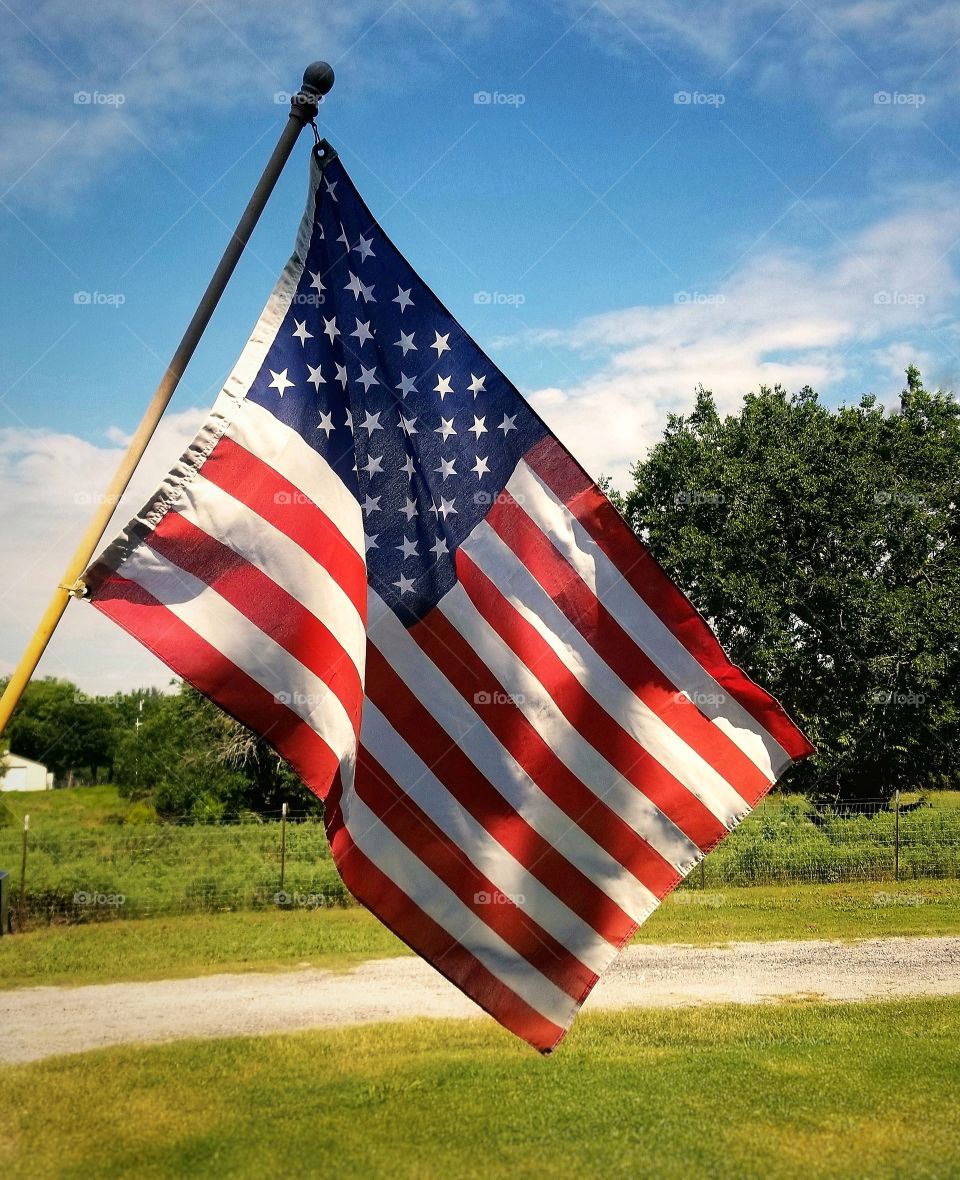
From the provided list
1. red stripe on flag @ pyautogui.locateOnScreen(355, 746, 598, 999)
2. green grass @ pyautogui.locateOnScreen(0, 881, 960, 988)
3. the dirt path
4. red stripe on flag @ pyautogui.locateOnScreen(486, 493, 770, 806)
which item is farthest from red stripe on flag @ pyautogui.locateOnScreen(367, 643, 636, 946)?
green grass @ pyautogui.locateOnScreen(0, 881, 960, 988)

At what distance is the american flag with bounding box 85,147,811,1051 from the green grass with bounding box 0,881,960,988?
9.50 metres

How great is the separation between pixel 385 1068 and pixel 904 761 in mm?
22527

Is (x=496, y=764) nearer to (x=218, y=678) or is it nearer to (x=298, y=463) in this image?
(x=218, y=678)

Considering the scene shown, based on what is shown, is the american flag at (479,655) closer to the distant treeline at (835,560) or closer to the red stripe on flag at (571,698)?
the red stripe on flag at (571,698)

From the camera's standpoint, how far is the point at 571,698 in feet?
16.2

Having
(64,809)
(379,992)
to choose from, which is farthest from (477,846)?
(64,809)

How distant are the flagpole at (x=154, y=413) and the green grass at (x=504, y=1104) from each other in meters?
4.48

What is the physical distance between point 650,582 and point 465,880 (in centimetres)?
153

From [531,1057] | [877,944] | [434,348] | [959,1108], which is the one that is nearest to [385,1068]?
[531,1057]

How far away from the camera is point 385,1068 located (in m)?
9.03

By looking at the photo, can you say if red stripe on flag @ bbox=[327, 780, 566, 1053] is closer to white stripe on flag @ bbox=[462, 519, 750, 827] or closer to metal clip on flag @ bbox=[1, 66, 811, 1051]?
metal clip on flag @ bbox=[1, 66, 811, 1051]

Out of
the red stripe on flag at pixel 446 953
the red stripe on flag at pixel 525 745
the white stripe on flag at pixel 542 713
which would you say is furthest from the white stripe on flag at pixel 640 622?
the red stripe on flag at pixel 446 953

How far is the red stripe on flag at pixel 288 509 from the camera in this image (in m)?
4.27

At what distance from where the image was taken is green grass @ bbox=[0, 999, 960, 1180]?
22.5ft
